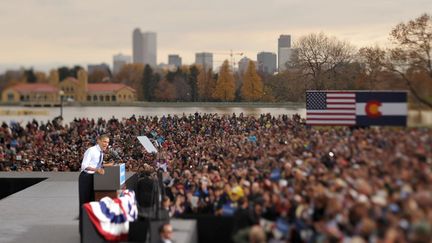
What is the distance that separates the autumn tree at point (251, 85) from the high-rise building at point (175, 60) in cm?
908

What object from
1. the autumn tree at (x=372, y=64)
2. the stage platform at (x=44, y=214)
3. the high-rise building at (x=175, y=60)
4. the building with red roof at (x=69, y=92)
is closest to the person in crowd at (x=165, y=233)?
the stage platform at (x=44, y=214)

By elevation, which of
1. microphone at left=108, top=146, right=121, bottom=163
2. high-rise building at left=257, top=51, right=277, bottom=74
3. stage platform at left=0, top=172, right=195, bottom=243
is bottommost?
stage platform at left=0, top=172, right=195, bottom=243

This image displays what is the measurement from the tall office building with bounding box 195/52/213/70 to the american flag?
69.7 feet

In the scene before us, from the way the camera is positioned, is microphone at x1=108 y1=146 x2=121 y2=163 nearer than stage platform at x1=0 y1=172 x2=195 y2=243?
No

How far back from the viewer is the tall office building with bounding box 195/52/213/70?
111 ft

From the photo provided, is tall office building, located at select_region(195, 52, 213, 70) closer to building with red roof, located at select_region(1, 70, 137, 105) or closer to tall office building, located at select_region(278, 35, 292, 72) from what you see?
building with red roof, located at select_region(1, 70, 137, 105)

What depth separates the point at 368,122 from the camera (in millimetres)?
10484

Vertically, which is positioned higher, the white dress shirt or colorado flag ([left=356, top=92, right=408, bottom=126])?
colorado flag ([left=356, top=92, right=408, bottom=126])

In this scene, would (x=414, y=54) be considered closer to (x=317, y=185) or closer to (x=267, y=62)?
(x=317, y=185)

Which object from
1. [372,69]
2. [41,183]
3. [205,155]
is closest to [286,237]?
[205,155]

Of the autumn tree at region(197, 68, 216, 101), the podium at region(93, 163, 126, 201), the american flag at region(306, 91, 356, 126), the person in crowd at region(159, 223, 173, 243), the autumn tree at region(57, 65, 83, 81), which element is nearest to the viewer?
the person in crowd at region(159, 223, 173, 243)

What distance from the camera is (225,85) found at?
30.5 m

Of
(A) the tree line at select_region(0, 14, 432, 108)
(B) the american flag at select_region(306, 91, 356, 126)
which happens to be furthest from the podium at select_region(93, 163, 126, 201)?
(A) the tree line at select_region(0, 14, 432, 108)

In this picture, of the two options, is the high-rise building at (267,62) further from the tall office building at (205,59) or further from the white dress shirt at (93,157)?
the white dress shirt at (93,157)
